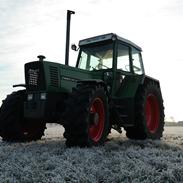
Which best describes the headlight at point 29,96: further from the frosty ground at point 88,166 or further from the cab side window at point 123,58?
the cab side window at point 123,58

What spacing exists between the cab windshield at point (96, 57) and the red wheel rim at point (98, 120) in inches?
74.0

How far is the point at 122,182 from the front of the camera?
5.14 m

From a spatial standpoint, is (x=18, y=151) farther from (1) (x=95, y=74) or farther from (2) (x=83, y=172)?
(1) (x=95, y=74)

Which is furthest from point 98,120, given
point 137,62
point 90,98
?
point 137,62

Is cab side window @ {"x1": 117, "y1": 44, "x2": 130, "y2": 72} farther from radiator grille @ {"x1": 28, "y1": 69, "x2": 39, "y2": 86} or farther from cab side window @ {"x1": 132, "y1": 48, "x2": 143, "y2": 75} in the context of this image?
radiator grille @ {"x1": 28, "y1": 69, "x2": 39, "y2": 86}

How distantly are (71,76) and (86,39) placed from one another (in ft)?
5.64

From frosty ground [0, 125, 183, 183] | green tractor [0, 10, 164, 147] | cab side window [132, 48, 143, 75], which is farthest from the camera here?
cab side window [132, 48, 143, 75]

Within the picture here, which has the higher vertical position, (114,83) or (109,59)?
(109,59)

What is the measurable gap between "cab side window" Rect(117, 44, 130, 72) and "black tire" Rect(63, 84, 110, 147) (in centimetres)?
212

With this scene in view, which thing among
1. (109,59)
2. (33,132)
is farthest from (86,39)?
(33,132)

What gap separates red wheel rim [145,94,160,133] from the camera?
37.7ft

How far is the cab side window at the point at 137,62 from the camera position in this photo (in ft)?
37.6

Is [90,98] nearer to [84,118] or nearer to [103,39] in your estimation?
[84,118]

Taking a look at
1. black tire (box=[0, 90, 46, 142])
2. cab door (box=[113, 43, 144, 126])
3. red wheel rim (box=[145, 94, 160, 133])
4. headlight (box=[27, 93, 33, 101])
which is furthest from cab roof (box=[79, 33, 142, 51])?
headlight (box=[27, 93, 33, 101])
